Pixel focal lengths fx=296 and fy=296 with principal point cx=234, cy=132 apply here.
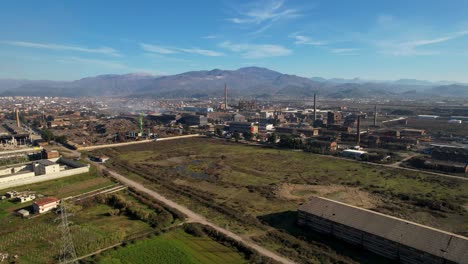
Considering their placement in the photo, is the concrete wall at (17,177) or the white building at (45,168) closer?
the concrete wall at (17,177)

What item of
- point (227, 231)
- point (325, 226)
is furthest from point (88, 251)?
point (325, 226)

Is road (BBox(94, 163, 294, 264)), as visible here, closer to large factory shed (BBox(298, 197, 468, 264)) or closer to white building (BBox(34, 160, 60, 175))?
large factory shed (BBox(298, 197, 468, 264))

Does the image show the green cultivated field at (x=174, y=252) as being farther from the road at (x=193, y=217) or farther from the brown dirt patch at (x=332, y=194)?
the brown dirt patch at (x=332, y=194)

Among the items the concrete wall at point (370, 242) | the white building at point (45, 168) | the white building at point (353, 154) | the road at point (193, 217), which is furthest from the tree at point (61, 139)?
the concrete wall at point (370, 242)

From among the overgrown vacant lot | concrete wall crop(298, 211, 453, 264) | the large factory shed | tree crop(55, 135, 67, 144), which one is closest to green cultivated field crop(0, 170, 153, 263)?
the overgrown vacant lot

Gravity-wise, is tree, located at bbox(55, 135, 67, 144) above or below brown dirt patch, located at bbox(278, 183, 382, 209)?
above

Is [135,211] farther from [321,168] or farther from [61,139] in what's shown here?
[61,139]
